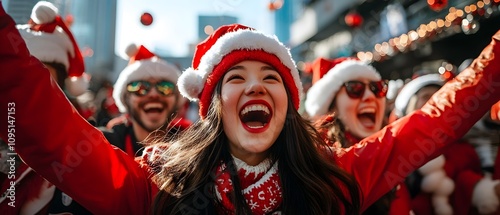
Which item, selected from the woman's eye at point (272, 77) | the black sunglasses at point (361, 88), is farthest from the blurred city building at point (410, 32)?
the woman's eye at point (272, 77)

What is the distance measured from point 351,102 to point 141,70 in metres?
2.03

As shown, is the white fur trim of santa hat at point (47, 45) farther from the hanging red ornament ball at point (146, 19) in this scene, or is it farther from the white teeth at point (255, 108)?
the white teeth at point (255, 108)

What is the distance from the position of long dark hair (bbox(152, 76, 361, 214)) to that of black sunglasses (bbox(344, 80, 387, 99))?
1.27 m

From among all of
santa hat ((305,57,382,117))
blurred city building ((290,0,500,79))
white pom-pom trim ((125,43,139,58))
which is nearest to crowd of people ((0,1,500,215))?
santa hat ((305,57,382,117))

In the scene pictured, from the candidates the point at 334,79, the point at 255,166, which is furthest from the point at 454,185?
the point at 255,166

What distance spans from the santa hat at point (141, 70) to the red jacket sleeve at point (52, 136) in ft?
7.21

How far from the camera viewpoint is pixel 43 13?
268 centimetres

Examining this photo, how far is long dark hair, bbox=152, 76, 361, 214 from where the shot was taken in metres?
1.61

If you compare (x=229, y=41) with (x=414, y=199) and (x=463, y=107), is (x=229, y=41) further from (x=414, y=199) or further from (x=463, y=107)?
(x=414, y=199)

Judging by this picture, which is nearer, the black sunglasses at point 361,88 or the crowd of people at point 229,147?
the crowd of people at point 229,147

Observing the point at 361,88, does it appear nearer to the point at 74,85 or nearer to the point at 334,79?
the point at 334,79

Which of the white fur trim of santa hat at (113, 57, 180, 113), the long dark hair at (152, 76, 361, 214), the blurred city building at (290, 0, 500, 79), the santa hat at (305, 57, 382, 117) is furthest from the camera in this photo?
the blurred city building at (290, 0, 500, 79)

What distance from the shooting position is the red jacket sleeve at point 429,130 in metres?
1.79

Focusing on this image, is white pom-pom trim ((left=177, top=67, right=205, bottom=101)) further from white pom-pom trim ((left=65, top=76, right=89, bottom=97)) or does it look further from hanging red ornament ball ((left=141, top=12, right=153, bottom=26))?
white pom-pom trim ((left=65, top=76, right=89, bottom=97))
